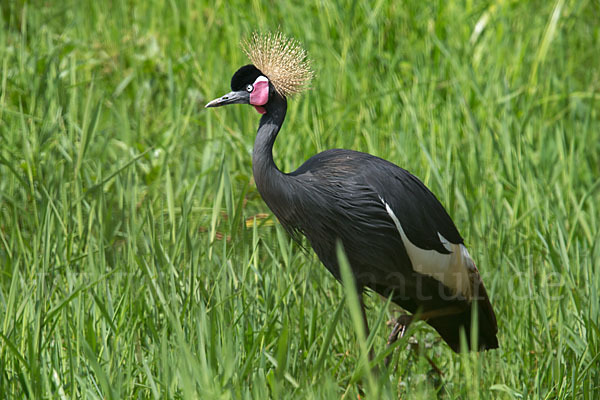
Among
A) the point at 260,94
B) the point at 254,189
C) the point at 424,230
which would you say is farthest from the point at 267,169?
the point at 254,189

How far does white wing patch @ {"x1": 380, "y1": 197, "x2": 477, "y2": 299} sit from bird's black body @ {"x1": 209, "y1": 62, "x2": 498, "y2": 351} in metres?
0.02

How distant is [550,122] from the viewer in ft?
12.5

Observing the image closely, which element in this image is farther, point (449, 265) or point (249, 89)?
point (449, 265)

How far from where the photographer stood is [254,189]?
315cm

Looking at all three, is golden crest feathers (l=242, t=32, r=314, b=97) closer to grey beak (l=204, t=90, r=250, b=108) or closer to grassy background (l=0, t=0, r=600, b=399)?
grey beak (l=204, t=90, r=250, b=108)

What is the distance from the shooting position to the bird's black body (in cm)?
231

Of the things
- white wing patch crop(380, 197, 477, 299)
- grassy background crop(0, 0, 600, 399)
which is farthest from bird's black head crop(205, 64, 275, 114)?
white wing patch crop(380, 197, 477, 299)

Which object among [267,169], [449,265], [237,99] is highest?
[237,99]

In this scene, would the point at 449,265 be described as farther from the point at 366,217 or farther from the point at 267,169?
the point at 267,169

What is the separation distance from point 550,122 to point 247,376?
250 centimetres

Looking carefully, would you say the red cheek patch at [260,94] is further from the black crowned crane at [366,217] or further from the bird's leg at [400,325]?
the bird's leg at [400,325]

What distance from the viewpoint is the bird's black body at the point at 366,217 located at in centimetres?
231

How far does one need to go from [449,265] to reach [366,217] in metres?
0.43

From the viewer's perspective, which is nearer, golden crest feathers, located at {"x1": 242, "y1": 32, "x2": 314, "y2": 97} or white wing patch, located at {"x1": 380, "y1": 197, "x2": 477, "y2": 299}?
golden crest feathers, located at {"x1": 242, "y1": 32, "x2": 314, "y2": 97}
